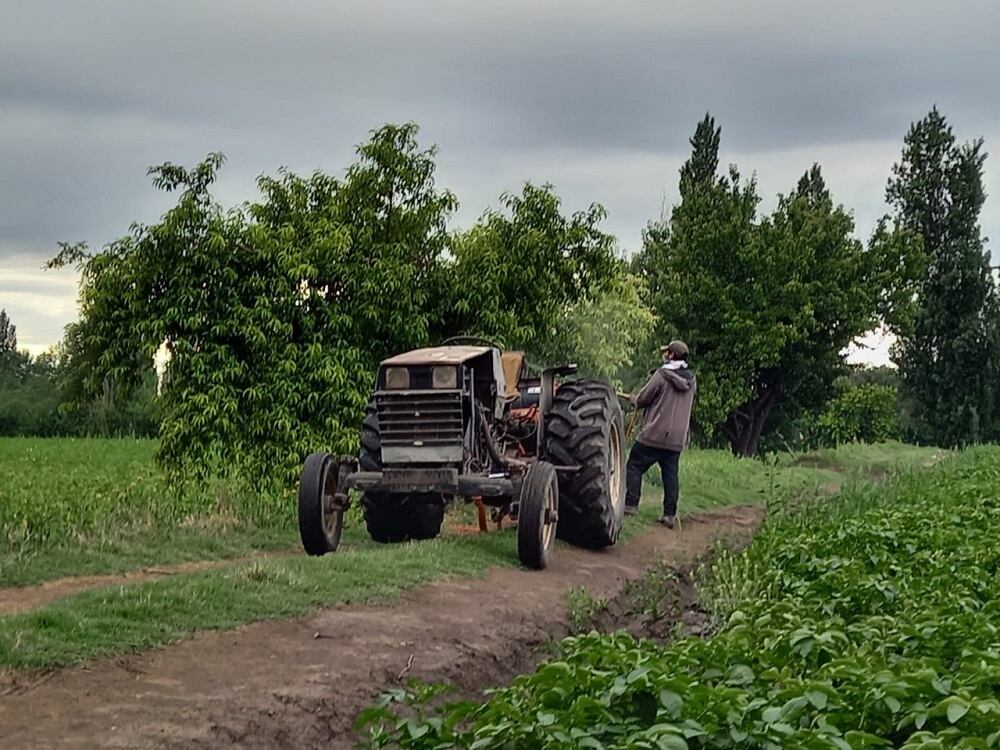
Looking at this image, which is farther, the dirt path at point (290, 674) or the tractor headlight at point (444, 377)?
the tractor headlight at point (444, 377)

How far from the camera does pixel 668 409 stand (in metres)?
13.5

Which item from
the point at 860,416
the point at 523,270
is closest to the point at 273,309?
the point at 523,270

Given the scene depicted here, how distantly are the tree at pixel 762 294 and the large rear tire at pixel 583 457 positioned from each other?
25.0 metres

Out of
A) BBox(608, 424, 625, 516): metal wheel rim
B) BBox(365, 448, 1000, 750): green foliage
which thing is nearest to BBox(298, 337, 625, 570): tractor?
BBox(608, 424, 625, 516): metal wheel rim

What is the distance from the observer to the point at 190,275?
14.7m

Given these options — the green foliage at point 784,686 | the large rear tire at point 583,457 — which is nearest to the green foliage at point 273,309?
the large rear tire at point 583,457

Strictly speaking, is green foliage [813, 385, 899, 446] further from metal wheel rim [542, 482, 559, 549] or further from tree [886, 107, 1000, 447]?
metal wheel rim [542, 482, 559, 549]

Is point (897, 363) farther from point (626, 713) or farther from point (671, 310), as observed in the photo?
point (626, 713)

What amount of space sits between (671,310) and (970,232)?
18.6m

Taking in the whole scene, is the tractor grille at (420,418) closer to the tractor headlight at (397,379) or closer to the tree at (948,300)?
the tractor headlight at (397,379)

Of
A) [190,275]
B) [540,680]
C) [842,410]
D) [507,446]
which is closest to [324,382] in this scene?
[190,275]

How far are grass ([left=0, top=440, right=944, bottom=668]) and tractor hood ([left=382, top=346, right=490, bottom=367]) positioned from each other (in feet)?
5.09

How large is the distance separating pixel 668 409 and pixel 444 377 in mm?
4224

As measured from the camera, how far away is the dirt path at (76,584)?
→ 8258mm
